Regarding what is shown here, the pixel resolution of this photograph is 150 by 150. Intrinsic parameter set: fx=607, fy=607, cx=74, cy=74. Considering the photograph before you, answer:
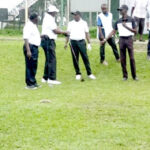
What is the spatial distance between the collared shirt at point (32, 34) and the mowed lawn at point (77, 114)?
44.7 inches

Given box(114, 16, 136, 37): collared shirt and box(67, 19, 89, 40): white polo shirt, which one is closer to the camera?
box(114, 16, 136, 37): collared shirt

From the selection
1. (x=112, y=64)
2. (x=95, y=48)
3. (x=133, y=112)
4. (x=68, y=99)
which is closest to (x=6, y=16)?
(x=95, y=48)

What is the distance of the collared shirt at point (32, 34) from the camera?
13977 millimetres

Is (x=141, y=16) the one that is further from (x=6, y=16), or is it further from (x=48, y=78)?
(x=6, y=16)

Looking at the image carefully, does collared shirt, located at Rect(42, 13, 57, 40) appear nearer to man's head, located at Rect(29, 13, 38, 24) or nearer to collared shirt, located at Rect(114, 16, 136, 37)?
man's head, located at Rect(29, 13, 38, 24)

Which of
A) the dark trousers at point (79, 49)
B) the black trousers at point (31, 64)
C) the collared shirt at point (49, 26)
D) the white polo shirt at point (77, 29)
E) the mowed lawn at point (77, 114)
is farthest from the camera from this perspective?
the dark trousers at point (79, 49)

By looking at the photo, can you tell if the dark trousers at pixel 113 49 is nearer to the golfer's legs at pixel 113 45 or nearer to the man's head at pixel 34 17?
the golfer's legs at pixel 113 45

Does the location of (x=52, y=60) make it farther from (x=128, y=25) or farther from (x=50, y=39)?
(x=128, y=25)

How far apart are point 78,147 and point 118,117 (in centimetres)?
208

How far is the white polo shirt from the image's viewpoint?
1557 cm

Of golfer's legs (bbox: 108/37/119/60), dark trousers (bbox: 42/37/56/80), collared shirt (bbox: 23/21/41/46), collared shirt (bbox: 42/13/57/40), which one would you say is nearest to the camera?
collared shirt (bbox: 23/21/41/46)

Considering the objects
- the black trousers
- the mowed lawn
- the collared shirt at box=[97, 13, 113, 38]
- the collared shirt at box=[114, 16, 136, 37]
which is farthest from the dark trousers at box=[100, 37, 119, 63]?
the black trousers

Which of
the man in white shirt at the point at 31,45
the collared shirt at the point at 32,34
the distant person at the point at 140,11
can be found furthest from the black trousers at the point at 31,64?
the distant person at the point at 140,11

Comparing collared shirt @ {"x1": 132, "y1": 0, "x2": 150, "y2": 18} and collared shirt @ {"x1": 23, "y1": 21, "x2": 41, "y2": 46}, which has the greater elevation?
collared shirt @ {"x1": 132, "y1": 0, "x2": 150, "y2": 18}
